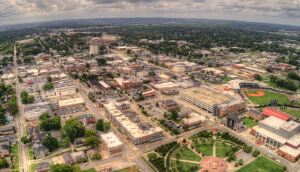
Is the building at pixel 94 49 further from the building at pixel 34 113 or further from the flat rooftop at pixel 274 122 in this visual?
the flat rooftop at pixel 274 122

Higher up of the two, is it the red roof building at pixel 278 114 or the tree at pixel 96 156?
the red roof building at pixel 278 114

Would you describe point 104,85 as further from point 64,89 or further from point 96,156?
point 96,156

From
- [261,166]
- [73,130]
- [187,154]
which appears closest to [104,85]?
[73,130]

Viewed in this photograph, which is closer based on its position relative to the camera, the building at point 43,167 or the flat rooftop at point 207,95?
the building at point 43,167

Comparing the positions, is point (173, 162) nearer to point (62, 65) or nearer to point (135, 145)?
point (135, 145)

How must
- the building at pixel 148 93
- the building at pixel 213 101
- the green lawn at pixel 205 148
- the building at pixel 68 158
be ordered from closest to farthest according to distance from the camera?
1. the building at pixel 68 158
2. the green lawn at pixel 205 148
3. the building at pixel 213 101
4. the building at pixel 148 93

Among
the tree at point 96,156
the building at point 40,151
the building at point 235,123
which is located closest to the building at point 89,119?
the building at point 40,151

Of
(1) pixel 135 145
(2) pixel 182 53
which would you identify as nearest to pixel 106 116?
(1) pixel 135 145
